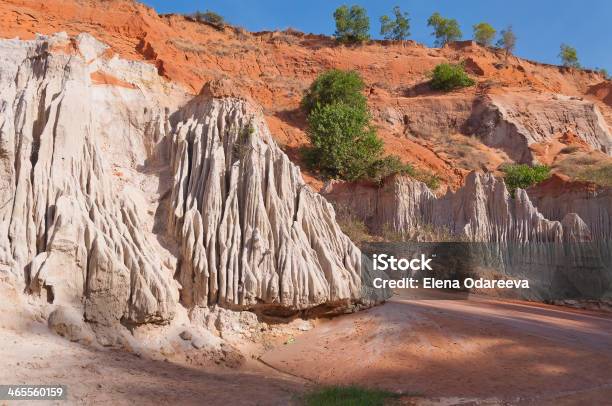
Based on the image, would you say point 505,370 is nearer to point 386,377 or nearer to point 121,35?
point 386,377

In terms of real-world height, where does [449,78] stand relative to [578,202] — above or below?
above

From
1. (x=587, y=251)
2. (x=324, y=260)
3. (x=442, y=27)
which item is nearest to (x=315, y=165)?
(x=587, y=251)

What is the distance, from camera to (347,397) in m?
6.56

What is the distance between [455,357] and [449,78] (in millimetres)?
Answer: 32941

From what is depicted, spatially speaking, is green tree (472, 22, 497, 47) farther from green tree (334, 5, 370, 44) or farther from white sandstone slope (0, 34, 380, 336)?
white sandstone slope (0, 34, 380, 336)

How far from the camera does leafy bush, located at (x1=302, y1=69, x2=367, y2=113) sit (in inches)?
1251

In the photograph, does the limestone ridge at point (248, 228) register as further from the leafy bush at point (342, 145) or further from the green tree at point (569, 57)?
the green tree at point (569, 57)

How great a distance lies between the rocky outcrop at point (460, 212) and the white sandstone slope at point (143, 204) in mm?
9351

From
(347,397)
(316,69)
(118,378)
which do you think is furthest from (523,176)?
(118,378)

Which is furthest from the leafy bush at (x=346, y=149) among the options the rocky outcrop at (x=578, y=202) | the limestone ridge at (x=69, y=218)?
the limestone ridge at (x=69, y=218)

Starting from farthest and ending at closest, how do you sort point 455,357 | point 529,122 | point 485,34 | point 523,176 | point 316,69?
point 485,34 → point 316,69 → point 529,122 → point 523,176 → point 455,357

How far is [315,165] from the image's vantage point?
2691 centimetres

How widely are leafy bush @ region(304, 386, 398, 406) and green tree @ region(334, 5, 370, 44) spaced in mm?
41118

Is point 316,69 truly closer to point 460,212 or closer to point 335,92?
point 335,92
